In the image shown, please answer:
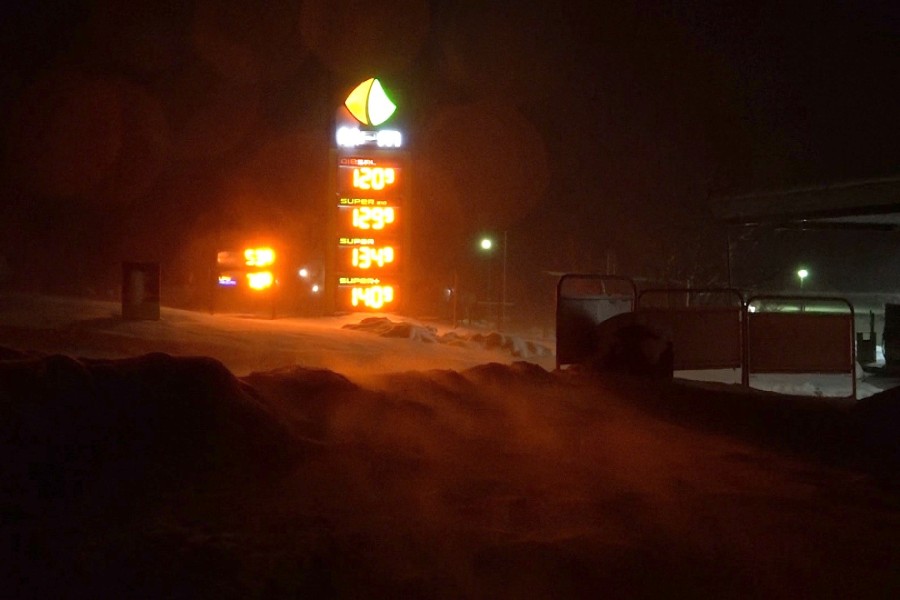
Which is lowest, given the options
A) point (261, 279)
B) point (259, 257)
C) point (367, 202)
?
point (261, 279)

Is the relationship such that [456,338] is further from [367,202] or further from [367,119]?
[367,119]

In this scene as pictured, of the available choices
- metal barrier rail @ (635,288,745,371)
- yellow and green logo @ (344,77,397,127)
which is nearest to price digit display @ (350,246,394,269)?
yellow and green logo @ (344,77,397,127)

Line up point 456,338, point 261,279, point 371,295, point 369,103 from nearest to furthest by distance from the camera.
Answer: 1. point 369,103
2. point 371,295
3. point 456,338
4. point 261,279

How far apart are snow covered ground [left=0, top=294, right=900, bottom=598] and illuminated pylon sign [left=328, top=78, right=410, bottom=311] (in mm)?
13338

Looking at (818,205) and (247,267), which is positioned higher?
(818,205)

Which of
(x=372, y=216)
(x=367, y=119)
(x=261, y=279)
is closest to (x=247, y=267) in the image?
(x=261, y=279)

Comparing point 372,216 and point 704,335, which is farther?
point 372,216

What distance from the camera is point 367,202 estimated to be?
25.8 meters

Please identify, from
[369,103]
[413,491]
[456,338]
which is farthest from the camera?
[456,338]

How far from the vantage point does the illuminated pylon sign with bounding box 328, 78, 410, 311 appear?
84.5 feet

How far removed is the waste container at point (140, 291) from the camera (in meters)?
23.5

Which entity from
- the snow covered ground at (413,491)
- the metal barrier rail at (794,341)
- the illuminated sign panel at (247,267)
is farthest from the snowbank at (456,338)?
the snow covered ground at (413,491)

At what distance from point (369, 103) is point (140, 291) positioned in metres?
7.90

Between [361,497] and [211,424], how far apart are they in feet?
5.59
